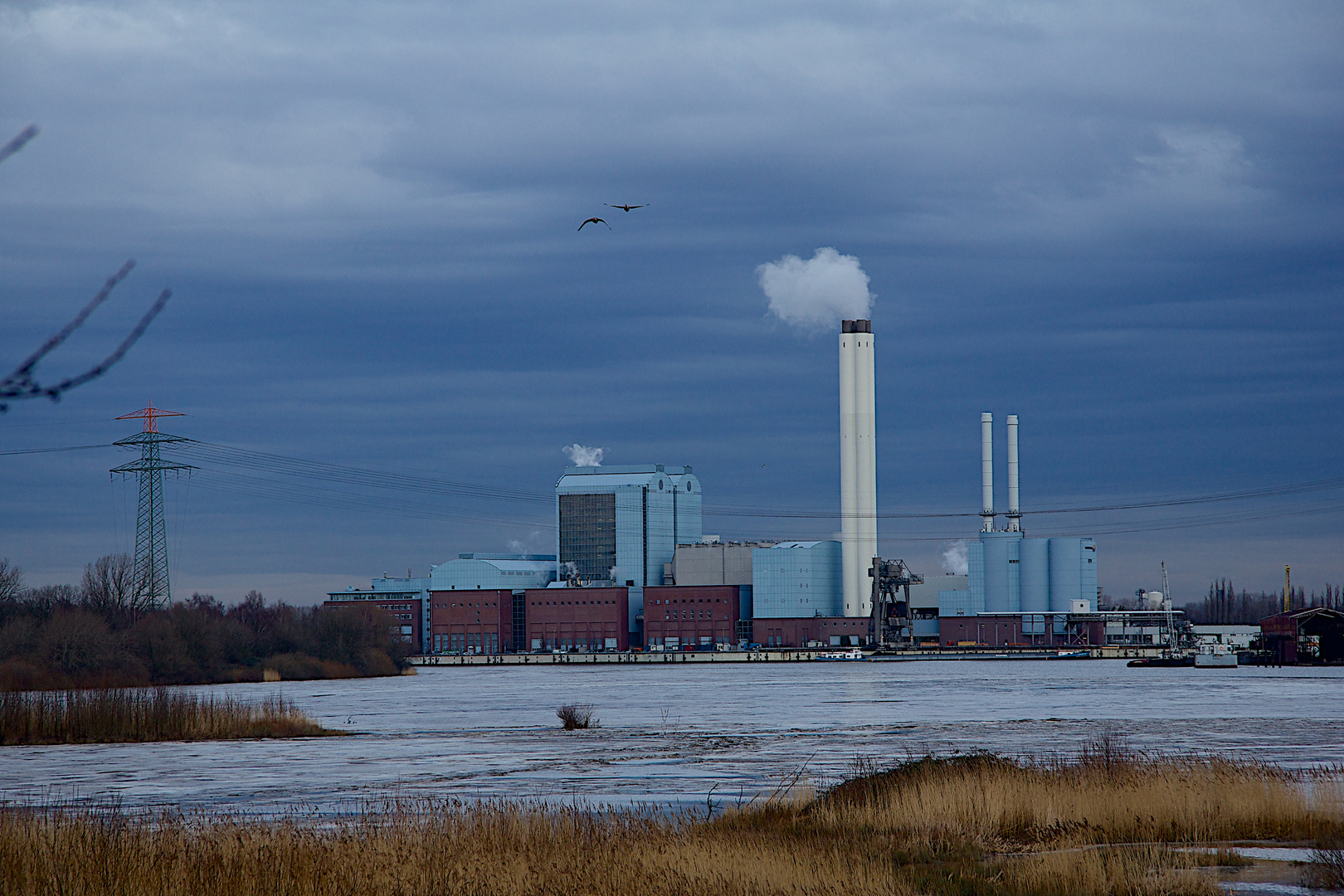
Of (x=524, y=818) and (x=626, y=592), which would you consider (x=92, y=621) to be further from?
(x=626, y=592)

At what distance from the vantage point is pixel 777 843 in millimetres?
18734

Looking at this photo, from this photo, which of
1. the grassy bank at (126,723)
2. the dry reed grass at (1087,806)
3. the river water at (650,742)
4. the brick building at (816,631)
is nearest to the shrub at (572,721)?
the river water at (650,742)

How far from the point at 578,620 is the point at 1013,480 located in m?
59.2

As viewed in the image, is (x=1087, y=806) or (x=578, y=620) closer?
(x=1087, y=806)

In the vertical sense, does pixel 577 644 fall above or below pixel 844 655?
above

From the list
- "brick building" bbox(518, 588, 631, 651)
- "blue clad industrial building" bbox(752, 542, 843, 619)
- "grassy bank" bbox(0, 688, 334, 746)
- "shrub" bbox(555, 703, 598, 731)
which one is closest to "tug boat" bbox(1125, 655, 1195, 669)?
"blue clad industrial building" bbox(752, 542, 843, 619)

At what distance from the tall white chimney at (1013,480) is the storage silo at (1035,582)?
4.57 meters

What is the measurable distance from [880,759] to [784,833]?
1569 cm

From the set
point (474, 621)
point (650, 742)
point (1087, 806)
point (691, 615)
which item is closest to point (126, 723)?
point (650, 742)

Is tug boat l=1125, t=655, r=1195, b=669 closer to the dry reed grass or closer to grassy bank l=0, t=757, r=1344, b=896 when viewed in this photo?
the dry reed grass

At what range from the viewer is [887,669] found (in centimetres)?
14000

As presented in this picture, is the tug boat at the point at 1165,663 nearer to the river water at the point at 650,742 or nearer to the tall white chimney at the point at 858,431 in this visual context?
the tall white chimney at the point at 858,431

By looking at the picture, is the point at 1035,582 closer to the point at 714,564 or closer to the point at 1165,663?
the point at 1165,663

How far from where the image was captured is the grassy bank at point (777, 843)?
15.6m
